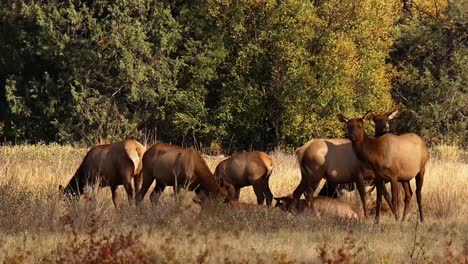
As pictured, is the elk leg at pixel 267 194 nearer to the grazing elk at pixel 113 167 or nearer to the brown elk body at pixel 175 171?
the brown elk body at pixel 175 171

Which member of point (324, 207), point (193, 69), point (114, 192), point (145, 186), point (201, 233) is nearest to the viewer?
point (201, 233)

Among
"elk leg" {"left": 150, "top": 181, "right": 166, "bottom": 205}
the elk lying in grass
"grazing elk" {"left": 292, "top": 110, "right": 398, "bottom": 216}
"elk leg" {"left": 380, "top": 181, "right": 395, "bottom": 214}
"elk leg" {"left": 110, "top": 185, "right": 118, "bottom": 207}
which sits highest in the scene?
"grazing elk" {"left": 292, "top": 110, "right": 398, "bottom": 216}

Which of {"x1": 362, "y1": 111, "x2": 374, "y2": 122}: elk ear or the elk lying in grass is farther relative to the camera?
{"x1": 362, "y1": 111, "x2": 374, "y2": 122}: elk ear

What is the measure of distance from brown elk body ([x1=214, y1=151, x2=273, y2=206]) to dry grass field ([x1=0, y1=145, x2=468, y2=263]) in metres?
1.25

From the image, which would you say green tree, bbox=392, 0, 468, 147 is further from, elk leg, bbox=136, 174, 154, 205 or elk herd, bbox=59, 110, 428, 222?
elk leg, bbox=136, 174, 154, 205

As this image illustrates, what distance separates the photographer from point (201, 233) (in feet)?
30.0

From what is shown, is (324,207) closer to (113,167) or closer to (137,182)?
(137,182)

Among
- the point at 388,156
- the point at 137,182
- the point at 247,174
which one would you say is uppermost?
the point at 388,156

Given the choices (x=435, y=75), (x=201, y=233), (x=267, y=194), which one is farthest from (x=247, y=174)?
(x=435, y=75)

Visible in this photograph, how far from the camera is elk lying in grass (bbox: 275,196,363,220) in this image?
1405 centimetres

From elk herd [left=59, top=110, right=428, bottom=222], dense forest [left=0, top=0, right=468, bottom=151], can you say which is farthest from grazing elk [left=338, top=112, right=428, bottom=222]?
dense forest [left=0, top=0, right=468, bottom=151]

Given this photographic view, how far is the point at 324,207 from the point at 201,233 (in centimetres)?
550

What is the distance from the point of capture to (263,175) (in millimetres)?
16672

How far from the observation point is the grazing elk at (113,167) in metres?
16.2
